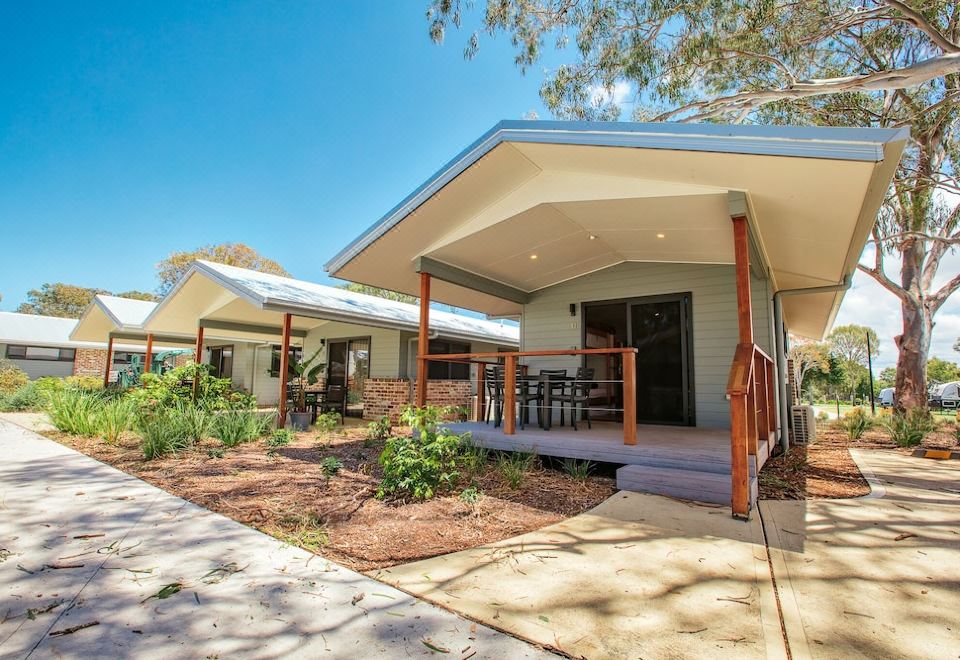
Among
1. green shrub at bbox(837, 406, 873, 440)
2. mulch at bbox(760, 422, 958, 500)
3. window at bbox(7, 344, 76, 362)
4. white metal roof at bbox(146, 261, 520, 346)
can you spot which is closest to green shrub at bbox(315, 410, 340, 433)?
white metal roof at bbox(146, 261, 520, 346)

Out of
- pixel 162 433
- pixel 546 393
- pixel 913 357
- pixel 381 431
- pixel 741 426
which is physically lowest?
pixel 381 431

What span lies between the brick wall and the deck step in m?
27.1

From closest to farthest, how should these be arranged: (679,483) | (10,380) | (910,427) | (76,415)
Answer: (679,483) < (76,415) < (910,427) < (10,380)

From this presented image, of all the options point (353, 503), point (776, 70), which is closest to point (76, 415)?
point (353, 503)

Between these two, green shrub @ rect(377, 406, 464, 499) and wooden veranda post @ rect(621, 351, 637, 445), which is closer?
green shrub @ rect(377, 406, 464, 499)

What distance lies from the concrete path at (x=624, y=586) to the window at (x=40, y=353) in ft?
89.8

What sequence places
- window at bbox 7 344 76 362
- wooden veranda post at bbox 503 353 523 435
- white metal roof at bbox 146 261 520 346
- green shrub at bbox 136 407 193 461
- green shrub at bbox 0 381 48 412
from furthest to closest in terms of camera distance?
window at bbox 7 344 76 362 < green shrub at bbox 0 381 48 412 < white metal roof at bbox 146 261 520 346 < green shrub at bbox 136 407 193 461 < wooden veranda post at bbox 503 353 523 435

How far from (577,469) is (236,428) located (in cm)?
530

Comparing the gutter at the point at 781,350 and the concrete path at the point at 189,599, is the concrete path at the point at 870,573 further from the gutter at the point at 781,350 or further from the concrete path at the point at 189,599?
the gutter at the point at 781,350

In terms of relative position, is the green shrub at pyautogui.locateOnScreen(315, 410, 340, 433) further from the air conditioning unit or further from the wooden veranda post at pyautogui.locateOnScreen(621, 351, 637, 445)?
the air conditioning unit

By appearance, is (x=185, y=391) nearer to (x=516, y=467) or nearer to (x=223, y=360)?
(x=516, y=467)

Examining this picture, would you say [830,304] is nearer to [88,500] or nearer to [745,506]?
[745,506]

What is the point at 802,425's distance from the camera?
8844 mm

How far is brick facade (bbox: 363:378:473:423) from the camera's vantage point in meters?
11.5
